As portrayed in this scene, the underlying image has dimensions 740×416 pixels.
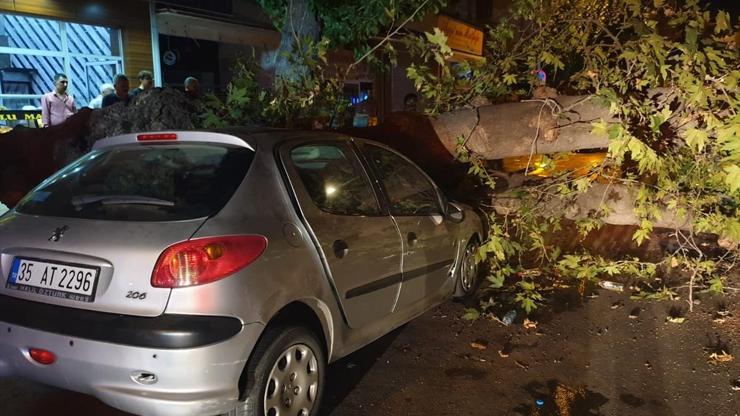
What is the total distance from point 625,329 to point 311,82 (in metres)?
3.91

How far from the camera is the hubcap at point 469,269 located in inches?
195

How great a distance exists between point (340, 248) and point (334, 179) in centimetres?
50

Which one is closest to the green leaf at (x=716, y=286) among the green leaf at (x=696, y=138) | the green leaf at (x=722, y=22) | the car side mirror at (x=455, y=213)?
the green leaf at (x=696, y=138)

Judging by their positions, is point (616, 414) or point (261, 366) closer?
point (261, 366)

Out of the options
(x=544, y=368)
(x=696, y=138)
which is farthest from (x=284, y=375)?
(x=696, y=138)

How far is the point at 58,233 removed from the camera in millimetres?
2719

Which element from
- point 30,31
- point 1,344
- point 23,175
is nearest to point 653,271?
point 1,344

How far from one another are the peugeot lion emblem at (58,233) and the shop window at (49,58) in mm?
7193

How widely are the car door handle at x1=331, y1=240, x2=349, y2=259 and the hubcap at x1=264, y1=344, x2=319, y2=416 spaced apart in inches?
20.3

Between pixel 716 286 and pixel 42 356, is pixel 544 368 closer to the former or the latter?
pixel 716 286

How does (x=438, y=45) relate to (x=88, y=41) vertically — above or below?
below

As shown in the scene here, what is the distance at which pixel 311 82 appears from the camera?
6.22 m

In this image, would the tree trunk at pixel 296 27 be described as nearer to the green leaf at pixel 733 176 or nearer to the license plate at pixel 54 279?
the license plate at pixel 54 279

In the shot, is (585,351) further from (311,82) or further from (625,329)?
(311,82)
